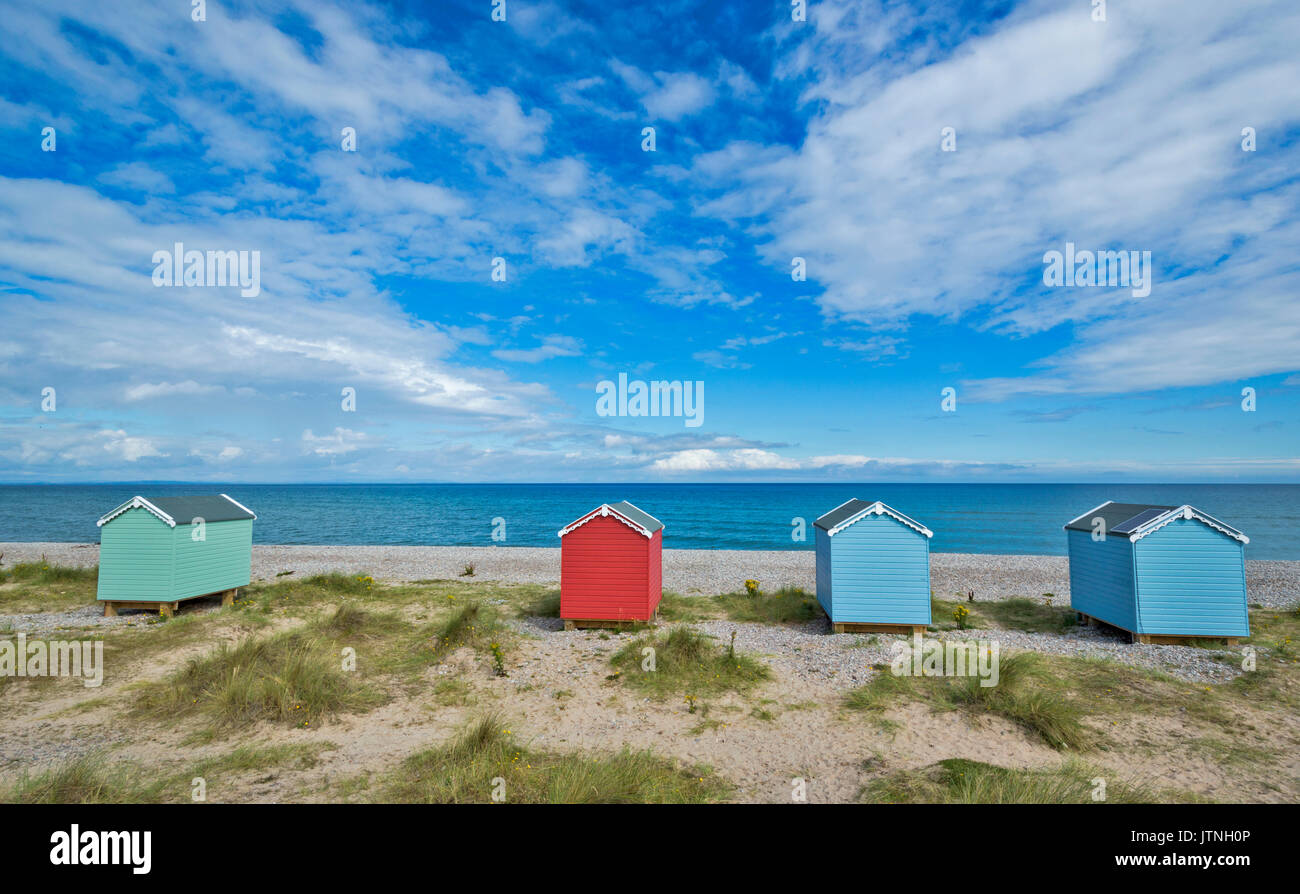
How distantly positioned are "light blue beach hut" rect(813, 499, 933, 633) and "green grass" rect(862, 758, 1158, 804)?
6.89 m

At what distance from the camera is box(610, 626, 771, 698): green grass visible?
34.8ft

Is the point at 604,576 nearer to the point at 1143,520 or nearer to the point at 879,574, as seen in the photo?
the point at 879,574

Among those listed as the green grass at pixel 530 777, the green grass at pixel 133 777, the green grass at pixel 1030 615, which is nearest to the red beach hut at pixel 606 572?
the green grass at pixel 530 777

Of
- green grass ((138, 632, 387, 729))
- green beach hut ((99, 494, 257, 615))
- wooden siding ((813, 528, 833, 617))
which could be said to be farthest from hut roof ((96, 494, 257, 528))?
wooden siding ((813, 528, 833, 617))

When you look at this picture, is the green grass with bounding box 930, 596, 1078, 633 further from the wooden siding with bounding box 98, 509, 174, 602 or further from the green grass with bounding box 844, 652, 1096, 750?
the wooden siding with bounding box 98, 509, 174, 602

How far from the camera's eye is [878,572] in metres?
14.1

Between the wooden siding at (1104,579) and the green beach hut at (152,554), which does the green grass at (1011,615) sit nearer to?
the wooden siding at (1104,579)

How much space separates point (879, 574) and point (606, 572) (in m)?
7.10

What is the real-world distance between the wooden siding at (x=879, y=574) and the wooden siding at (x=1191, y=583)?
4851 mm

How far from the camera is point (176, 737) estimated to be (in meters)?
8.32

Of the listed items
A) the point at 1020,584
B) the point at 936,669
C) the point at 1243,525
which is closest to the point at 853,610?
the point at 936,669

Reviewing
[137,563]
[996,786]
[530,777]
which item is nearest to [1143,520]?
[996,786]
